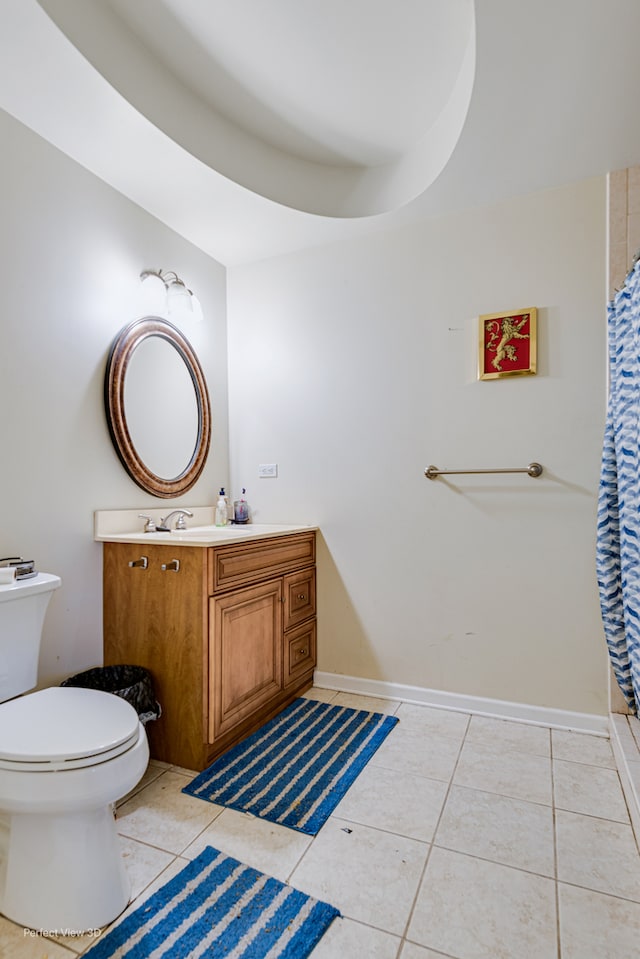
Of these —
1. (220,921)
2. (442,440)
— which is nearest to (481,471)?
(442,440)

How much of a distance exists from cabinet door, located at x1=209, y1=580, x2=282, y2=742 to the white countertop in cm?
21

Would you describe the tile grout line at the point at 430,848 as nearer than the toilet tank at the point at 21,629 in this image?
Yes

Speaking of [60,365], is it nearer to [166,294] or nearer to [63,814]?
[166,294]

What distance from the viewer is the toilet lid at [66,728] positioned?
1.07 m

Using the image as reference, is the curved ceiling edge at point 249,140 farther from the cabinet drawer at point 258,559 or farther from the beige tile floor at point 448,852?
the beige tile floor at point 448,852

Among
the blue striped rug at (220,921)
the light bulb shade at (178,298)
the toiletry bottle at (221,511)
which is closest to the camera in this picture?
the blue striped rug at (220,921)

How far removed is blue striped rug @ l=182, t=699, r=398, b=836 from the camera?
5.02 feet

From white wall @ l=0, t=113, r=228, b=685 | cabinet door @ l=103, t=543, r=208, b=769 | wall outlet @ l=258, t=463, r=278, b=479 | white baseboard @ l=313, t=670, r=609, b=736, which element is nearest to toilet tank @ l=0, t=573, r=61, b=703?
white wall @ l=0, t=113, r=228, b=685

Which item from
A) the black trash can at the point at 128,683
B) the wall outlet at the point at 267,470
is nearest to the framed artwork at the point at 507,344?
the wall outlet at the point at 267,470

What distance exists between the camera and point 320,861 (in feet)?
4.29

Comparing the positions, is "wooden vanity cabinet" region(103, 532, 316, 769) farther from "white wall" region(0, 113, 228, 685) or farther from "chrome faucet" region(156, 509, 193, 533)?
"chrome faucet" region(156, 509, 193, 533)

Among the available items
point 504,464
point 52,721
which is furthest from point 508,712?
point 52,721

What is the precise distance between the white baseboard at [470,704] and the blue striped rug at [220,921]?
1.18 metres

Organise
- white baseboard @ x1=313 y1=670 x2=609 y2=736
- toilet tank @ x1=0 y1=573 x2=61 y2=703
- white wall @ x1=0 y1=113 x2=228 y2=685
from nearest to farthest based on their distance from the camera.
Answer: toilet tank @ x1=0 y1=573 x2=61 y2=703 < white wall @ x1=0 y1=113 x2=228 y2=685 < white baseboard @ x1=313 y1=670 x2=609 y2=736
